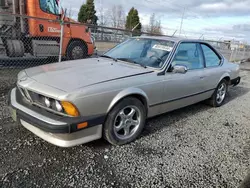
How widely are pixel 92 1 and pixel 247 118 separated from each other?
121 feet

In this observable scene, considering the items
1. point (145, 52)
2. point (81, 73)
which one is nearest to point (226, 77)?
point (145, 52)

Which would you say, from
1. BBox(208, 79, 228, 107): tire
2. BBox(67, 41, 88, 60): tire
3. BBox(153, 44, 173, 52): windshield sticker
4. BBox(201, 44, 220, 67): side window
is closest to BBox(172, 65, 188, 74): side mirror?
BBox(153, 44, 173, 52): windshield sticker

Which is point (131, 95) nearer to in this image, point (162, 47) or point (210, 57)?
point (162, 47)

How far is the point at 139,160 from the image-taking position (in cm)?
264

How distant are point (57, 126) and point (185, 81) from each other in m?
2.26

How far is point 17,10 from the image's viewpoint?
7.77 m

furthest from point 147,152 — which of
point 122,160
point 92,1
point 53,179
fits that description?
point 92,1

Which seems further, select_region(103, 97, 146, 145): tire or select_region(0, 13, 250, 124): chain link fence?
select_region(0, 13, 250, 124): chain link fence

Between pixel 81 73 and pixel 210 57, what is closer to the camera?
pixel 81 73

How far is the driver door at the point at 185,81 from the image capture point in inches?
133

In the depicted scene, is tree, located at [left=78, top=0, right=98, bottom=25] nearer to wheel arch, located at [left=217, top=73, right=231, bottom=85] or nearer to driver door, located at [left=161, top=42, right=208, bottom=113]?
wheel arch, located at [left=217, top=73, right=231, bottom=85]

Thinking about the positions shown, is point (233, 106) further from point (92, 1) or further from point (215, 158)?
point (92, 1)

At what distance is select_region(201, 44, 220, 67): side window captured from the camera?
433 centimetres

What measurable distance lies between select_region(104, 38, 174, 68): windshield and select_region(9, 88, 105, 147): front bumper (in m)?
1.36
